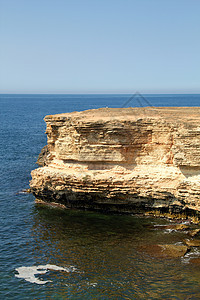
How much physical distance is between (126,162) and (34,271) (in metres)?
12.4

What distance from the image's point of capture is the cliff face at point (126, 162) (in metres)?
28.2

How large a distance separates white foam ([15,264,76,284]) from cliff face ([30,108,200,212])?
29.3 ft

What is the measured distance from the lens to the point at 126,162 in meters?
30.9

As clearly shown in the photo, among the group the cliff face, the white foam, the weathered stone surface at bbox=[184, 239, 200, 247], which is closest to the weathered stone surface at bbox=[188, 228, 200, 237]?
the weathered stone surface at bbox=[184, 239, 200, 247]

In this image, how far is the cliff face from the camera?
92.6ft

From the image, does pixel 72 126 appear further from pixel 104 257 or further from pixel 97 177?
pixel 104 257

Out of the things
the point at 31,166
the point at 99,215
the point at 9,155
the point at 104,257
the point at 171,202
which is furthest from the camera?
the point at 9,155

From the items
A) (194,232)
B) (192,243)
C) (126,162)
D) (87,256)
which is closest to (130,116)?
(126,162)

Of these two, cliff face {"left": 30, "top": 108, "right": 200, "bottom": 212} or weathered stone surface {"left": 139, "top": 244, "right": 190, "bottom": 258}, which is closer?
weathered stone surface {"left": 139, "top": 244, "right": 190, "bottom": 258}

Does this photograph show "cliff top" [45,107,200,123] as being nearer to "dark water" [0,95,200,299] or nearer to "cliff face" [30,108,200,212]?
"cliff face" [30,108,200,212]

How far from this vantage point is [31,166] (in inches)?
1943

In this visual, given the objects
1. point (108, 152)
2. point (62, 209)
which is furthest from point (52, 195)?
point (108, 152)

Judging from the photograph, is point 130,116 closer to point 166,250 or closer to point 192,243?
point 192,243

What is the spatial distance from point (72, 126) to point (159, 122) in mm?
7568
